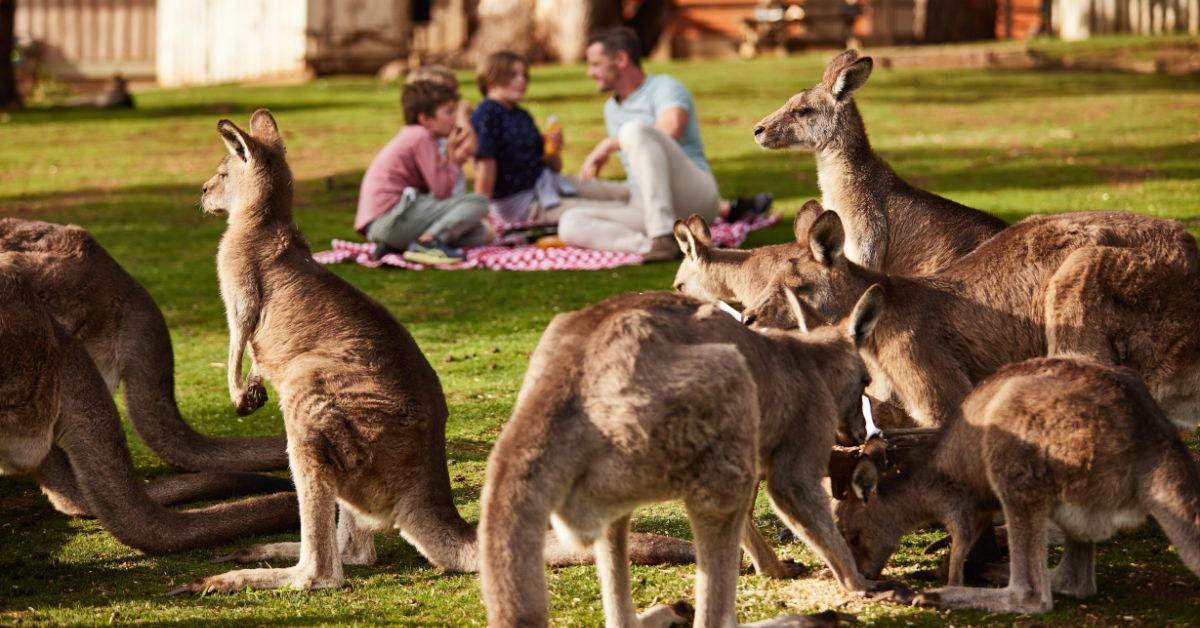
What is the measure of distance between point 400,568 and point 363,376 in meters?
0.67

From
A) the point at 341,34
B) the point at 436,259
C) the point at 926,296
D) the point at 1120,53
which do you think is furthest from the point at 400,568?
the point at 341,34

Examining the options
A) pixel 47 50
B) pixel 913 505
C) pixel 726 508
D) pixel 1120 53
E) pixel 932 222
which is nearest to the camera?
pixel 726 508

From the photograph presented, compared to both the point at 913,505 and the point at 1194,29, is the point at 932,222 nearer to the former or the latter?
the point at 913,505

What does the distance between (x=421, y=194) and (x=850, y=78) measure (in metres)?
4.20

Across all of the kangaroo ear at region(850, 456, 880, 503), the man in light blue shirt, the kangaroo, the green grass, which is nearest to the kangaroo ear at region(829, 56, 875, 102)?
the kangaroo

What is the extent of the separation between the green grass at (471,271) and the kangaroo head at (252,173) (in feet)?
4.16

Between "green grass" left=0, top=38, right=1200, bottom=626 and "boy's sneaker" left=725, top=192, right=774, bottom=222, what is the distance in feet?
0.91

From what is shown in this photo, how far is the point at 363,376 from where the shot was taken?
4.89 metres

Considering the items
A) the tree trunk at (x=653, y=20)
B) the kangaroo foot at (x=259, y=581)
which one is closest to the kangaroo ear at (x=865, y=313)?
the kangaroo foot at (x=259, y=581)

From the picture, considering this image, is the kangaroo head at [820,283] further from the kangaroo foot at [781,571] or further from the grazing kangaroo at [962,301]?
the kangaroo foot at [781,571]

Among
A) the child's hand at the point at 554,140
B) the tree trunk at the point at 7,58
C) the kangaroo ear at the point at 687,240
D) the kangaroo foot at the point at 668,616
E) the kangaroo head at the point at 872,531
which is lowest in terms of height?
the kangaroo foot at the point at 668,616

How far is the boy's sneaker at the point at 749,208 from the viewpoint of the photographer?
10.9 m

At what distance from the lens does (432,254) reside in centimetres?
1005

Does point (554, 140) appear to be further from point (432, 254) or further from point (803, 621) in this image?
point (803, 621)
